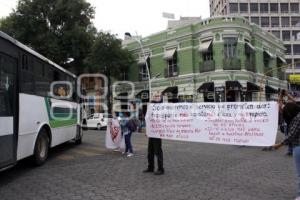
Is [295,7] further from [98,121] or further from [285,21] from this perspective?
[98,121]

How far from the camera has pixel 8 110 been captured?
24.0 ft

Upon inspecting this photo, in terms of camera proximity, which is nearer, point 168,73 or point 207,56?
point 207,56

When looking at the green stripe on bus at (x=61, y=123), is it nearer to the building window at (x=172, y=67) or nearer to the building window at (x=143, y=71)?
the building window at (x=172, y=67)

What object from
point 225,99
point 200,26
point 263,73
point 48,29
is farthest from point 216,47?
point 48,29

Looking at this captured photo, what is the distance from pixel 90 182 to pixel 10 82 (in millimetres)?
2805

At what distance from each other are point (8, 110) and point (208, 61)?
25.2 m

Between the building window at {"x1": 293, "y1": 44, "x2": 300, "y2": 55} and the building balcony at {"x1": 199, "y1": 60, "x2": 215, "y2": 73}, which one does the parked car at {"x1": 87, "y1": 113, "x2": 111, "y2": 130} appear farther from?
the building window at {"x1": 293, "y1": 44, "x2": 300, "y2": 55}

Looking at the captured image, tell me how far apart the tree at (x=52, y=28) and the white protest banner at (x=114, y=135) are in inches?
833

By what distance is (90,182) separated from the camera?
741cm

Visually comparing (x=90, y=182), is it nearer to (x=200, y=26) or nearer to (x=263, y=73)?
(x=200, y=26)

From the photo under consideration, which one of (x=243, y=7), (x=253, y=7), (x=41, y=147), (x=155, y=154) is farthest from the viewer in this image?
(x=253, y=7)

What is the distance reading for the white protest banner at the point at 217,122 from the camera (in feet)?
24.2

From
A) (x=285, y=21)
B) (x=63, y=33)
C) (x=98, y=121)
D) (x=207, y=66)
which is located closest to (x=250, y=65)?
(x=207, y=66)

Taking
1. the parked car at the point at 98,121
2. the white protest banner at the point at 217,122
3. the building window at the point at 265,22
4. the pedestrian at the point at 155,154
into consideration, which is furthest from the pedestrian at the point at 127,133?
the building window at the point at 265,22
